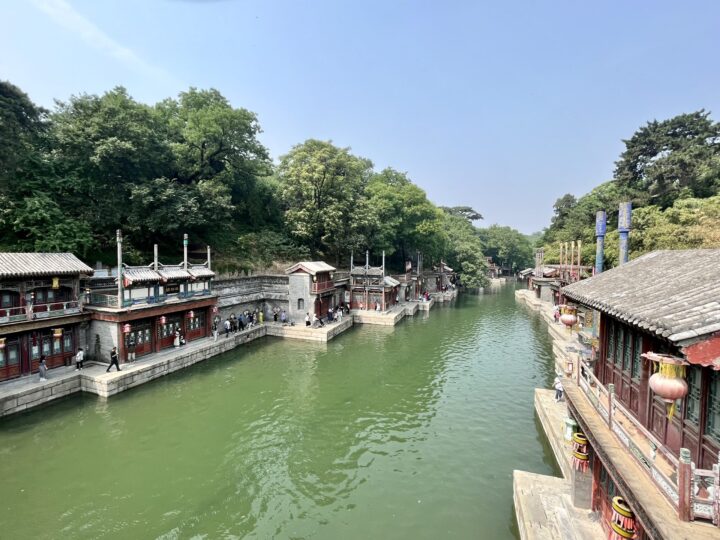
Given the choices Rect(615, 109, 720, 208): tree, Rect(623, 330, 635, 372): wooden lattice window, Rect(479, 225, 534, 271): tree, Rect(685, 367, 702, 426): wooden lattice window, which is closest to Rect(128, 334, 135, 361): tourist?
Rect(623, 330, 635, 372): wooden lattice window

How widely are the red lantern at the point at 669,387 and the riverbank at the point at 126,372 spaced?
19.3 meters

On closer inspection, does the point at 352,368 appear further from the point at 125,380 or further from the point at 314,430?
the point at 125,380

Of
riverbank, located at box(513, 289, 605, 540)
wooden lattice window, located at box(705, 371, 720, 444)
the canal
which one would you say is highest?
wooden lattice window, located at box(705, 371, 720, 444)

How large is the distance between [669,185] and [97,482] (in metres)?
46.1

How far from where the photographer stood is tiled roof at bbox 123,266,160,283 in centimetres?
1936

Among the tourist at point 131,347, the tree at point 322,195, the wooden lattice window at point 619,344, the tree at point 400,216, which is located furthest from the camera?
the tree at point 400,216

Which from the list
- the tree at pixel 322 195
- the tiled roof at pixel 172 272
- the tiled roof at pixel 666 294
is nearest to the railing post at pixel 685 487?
the tiled roof at pixel 666 294

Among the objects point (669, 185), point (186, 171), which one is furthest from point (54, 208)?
point (669, 185)

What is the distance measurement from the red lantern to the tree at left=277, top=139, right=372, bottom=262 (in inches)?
1332

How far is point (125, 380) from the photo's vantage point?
1725 cm

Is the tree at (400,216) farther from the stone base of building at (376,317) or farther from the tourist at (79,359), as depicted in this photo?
the tourist at (79,359)

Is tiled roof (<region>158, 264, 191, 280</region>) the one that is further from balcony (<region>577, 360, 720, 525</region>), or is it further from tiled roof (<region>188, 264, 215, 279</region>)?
balcony (<region>577, 360, 720, 525</region>)

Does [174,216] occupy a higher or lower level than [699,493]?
higher

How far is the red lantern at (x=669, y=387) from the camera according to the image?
473 cm
